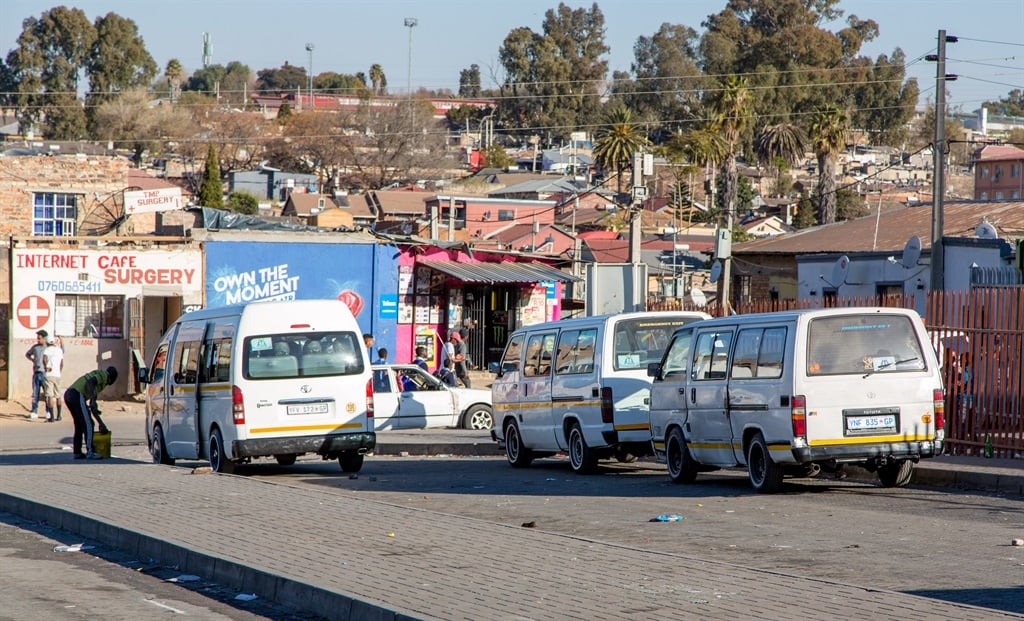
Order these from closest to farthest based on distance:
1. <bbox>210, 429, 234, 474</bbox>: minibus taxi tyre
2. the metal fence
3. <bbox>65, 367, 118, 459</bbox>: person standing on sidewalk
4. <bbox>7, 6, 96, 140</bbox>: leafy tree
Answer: the metal fence, <bbox>210, 429, 234, 474</bbox>: minibus taxi tyre, <bbox>65, 367, 118, 459</bbox>: person standing on sidewalk, <bbox>7, 6, 96, 140</bbox>: leafy tree

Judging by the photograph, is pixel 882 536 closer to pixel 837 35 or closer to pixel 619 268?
pixel 619 268

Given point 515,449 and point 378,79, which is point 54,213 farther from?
point 378,79

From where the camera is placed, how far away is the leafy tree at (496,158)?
126988 millimetres

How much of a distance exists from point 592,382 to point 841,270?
1905 centimetres

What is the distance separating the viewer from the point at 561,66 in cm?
13112

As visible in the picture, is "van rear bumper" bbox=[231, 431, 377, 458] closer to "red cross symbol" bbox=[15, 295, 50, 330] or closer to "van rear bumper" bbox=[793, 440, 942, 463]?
"van rear bumper" bbox=[793, 440, 942, 463]

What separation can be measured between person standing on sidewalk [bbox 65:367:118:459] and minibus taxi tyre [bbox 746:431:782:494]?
33.4 feet

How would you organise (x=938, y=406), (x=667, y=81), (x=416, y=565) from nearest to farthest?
(x=416, y=565), (x=938, y=406), (x=667, y=81)

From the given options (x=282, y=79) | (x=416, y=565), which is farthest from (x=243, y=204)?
(x=282, y=79)

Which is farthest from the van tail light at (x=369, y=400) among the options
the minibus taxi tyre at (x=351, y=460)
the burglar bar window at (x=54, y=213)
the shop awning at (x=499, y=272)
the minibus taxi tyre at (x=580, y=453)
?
the burglar bar window at (x=54, y=213)

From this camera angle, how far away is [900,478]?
1425 centimetres

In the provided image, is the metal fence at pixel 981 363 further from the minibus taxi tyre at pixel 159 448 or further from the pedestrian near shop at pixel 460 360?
the pedestrian near shop at pixel 460 360

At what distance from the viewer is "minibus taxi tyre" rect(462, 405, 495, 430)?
25.1 metres

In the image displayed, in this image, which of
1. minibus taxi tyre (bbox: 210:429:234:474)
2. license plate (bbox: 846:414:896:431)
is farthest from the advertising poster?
license plate (bbox: 846:414:896:431)
